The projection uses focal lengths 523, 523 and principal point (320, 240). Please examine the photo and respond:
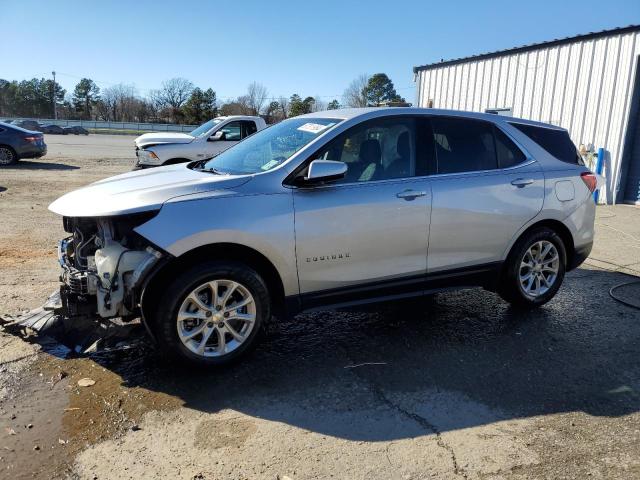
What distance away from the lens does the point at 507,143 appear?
497 centimetres

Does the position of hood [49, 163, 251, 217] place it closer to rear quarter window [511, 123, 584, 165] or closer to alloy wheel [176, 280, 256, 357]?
alloy wheel [176, 280, 256, 357]

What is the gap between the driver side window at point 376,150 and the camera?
415cm

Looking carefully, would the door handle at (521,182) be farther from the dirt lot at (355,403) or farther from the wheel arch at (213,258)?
the wheel arch at (213,258)

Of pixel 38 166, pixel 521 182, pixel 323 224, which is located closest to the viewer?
pixel 323 224

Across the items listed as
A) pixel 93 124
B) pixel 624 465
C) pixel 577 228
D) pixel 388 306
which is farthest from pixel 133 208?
pixel 93 124

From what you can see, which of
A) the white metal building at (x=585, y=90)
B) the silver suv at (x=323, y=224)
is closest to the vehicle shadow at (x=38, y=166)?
the white metal building at (x=585, y=90)

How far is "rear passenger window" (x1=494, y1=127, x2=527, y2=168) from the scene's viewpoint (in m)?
4.89

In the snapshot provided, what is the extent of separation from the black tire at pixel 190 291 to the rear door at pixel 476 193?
1.55 m

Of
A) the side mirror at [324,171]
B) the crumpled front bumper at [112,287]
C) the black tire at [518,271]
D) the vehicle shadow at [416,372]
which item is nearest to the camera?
the vehicle shadow at [416,372]

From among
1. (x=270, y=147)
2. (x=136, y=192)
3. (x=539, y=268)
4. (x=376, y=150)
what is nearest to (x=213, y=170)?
(x=270, y=147)

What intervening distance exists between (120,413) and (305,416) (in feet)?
3.78

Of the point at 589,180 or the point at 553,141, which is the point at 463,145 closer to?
the point at 553,141

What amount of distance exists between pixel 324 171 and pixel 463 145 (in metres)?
1.61

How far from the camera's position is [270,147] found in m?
4.45
